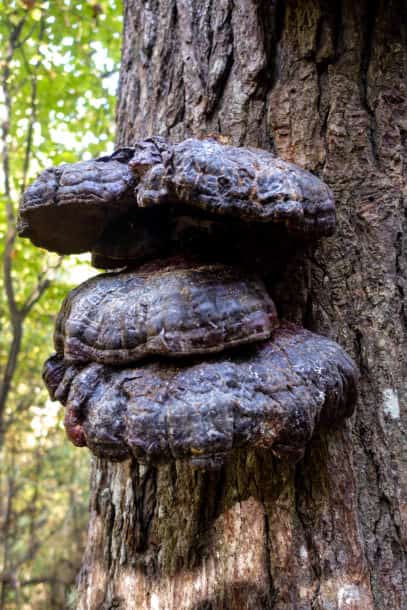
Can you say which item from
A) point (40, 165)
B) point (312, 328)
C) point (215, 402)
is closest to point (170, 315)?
point (215, 402)

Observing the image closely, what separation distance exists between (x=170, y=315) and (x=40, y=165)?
19.4 ft

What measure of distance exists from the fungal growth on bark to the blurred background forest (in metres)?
3.95

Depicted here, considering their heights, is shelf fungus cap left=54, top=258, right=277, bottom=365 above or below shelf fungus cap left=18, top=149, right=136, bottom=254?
below

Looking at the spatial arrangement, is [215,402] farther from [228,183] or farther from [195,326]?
[228,183]

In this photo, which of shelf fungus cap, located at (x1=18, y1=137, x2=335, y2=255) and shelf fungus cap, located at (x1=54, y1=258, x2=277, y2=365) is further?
shelf fungus cap, located at (x1=54, y1=258, x2=277, y2=365)

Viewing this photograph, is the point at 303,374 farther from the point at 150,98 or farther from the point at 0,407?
the point at 0,407

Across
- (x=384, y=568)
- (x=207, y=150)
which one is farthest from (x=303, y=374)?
(x=384, y=568)

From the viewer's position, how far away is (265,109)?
1790 millimetres

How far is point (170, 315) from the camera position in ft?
3.90

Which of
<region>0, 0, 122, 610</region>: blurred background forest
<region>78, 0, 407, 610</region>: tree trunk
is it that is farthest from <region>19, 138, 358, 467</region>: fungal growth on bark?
<region>0, 0, 122, 610</region>: blurred background forest

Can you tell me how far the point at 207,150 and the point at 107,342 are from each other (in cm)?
54

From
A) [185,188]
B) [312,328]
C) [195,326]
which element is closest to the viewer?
[185,188]

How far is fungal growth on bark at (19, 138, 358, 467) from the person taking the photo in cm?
108

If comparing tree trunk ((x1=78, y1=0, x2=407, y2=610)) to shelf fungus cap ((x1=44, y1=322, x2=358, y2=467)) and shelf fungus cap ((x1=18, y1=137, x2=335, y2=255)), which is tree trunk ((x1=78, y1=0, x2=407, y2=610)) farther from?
shelf fungus cap ((x1=18, y1=137, x2=335, y2=255))
